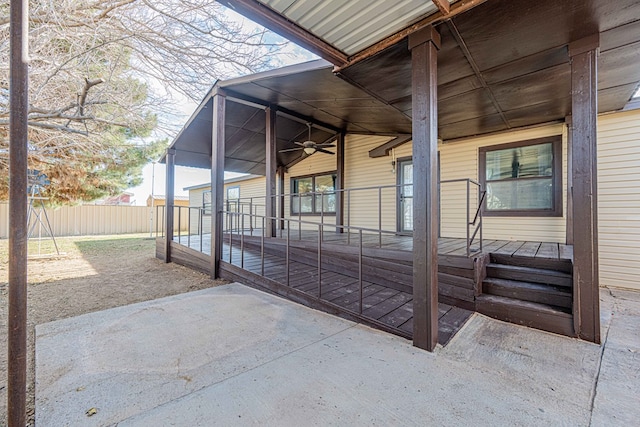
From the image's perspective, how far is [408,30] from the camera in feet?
7.77

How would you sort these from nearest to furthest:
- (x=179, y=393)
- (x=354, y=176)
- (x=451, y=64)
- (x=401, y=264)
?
1. (x=179, y=393)
2. (x=451, y=64)
3. (x=401, y=264)
4. (x=354, y=176)

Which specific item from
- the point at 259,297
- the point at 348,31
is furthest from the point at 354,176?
the point at 348,31

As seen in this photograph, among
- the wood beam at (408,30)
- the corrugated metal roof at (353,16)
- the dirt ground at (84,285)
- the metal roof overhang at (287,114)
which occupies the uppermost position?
the metal roof overhang at (287,114)

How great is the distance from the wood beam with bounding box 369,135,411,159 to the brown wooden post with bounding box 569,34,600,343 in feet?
11.6

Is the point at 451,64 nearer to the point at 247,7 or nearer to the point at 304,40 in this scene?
the point at 304,40

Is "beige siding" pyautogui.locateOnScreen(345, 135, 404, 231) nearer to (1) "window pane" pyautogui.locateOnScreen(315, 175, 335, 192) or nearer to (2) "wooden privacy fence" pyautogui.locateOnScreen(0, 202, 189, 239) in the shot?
(1) "window pane" pyautogui.locateOnScreen(315, 175, 335, 192)

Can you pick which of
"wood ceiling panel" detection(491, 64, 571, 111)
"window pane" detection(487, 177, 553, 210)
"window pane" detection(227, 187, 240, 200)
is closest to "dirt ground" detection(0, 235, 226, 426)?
"window pane" detection(227, 187, 240, 200)

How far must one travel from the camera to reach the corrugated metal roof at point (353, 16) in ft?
6.89

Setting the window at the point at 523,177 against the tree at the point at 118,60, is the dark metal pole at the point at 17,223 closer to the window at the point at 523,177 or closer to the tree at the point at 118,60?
the tree at the point at 118,60

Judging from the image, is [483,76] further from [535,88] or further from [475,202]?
[475,202]

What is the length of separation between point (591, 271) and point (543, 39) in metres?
2.10

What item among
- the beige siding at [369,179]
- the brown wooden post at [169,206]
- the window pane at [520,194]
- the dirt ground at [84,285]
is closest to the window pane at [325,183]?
the beige siding at [369,179]

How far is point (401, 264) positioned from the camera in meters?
3.63

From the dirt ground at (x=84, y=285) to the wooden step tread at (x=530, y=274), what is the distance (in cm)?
415
